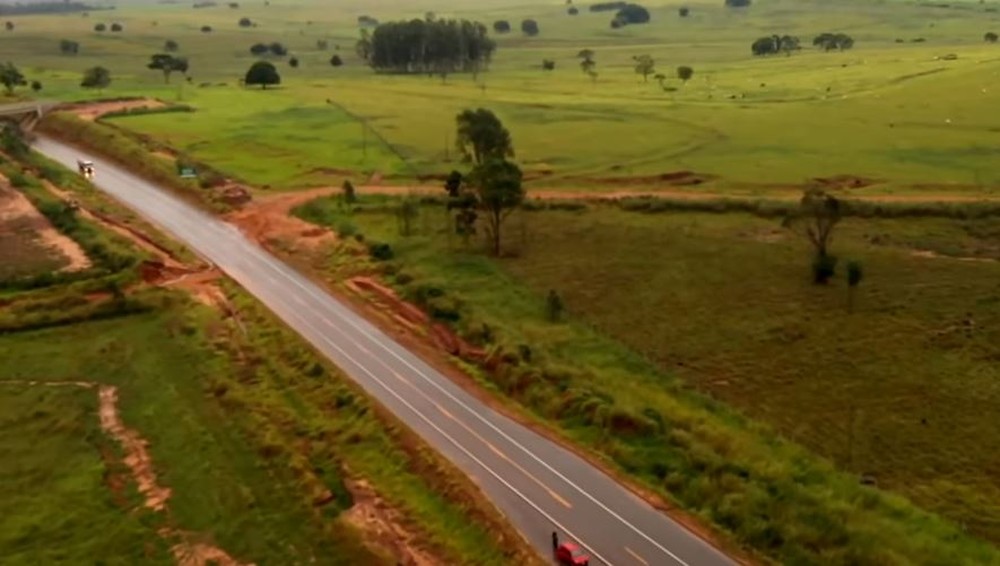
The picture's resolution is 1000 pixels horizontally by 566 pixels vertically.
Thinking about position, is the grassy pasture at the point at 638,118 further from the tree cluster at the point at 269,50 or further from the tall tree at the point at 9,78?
the tree cluster at the point at 269,50

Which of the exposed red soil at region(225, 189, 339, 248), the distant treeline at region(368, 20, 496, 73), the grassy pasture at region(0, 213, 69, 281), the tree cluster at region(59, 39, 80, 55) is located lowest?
the grassy pasture at region(0, 213, 69, 281)

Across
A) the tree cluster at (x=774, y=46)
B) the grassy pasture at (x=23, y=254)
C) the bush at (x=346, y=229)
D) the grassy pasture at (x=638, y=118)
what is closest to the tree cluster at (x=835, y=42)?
the tree cluster at (x=774, y=46)

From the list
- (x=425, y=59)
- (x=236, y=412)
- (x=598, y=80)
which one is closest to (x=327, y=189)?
(x=236, y=412)

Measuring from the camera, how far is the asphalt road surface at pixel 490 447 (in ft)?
112

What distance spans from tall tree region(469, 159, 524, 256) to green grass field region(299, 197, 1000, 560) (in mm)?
3151

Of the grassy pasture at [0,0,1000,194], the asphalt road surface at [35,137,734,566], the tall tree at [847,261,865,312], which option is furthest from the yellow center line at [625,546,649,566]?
the grassy pasture at [0,0,1000,194]

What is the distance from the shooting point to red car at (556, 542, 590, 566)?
32406 millimetres

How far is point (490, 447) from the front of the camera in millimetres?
41125

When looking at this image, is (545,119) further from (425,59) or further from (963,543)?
(963,543)

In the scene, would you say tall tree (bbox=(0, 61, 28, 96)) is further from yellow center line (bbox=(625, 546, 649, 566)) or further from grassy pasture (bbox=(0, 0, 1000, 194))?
yellow center line (bbox=(625, 546, 649, 566))

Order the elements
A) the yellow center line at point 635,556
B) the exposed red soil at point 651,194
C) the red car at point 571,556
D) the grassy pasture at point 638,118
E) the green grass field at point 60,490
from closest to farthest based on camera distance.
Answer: the red car at point 571,556, the yellow center line at point 635,556, the green grass field at point 60,490, the exposed red soil at point 651,194, the grassy pasture at point 638,118

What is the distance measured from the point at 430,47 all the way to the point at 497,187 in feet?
340

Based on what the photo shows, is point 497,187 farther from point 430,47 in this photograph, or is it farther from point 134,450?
point 430,47

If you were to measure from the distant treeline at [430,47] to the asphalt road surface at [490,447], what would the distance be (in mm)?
101326
